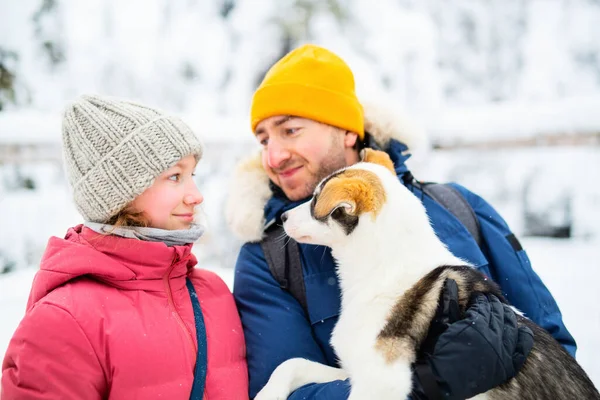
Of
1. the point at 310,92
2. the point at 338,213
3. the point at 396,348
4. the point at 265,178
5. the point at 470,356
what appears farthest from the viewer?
the point at 265,178

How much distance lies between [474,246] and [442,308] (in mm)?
650

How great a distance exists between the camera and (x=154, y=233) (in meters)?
1.86

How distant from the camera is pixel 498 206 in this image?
7723mm

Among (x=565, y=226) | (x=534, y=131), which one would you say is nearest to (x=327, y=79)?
(x=534, y=131)

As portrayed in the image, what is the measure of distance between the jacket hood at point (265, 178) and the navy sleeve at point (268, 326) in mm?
218

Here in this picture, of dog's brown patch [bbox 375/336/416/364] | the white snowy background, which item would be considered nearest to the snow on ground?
the white snowy background

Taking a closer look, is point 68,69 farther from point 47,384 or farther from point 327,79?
point 47,384

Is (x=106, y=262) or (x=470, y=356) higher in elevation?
(x=106, y=262)

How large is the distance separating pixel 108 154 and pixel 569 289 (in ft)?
13.8

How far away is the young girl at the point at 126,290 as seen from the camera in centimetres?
148

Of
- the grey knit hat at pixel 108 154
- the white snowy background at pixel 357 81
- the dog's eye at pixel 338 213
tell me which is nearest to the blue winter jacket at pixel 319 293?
the dog's eye at pixel 338 213

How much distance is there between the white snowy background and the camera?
17.0 feet

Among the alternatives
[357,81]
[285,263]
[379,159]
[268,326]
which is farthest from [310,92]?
[357,81]

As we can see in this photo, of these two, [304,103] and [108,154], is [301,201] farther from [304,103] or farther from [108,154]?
[108,154]
